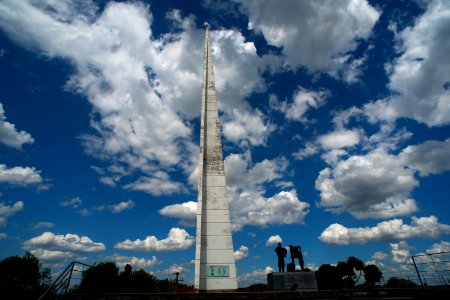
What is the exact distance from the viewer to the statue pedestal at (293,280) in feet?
46.1

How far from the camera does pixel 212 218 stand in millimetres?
13742

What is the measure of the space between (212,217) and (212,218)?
0.05 metres

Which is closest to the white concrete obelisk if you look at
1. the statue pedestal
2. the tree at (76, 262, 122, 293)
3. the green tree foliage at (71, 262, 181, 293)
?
the statue pedestal

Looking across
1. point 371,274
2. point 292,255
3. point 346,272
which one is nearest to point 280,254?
point 292,255

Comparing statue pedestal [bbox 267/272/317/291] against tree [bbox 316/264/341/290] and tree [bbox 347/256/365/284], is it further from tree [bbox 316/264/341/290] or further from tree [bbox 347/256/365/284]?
tree [bbox 347/256/365/284]

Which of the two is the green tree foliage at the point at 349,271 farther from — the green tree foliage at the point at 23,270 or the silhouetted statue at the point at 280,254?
the green tree foliage at the point at 23,270

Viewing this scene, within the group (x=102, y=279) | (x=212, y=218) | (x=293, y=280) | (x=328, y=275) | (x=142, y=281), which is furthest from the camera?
(x=328, y=275)

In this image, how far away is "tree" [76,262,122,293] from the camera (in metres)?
36.4

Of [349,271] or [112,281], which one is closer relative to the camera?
[112,281]

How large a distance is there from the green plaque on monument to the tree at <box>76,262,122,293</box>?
3082 cm

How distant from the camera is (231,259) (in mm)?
12969

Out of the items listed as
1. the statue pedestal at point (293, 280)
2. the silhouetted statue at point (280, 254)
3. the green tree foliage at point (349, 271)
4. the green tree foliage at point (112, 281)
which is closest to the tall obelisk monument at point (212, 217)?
the statue pedestal at point (293, 280)

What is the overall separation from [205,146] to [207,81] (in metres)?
4.87

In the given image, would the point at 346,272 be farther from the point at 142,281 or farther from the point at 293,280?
the point at 293,280
